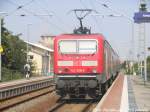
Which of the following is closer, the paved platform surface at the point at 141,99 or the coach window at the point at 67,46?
the paved platform surface at the point at 141,99

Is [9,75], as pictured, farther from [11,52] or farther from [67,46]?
[67,46]

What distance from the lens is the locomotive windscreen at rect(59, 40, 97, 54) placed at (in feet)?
71.7

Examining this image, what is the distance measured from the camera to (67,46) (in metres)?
22.0

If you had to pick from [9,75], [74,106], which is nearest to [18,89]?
[74,106]

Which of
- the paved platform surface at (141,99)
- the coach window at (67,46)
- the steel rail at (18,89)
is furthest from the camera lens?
the steel rail at (18,89)

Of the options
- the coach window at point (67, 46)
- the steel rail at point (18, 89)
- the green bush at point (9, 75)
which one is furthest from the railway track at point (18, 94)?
the green bush at point (9, 75)

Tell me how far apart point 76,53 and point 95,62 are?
960 millimetres

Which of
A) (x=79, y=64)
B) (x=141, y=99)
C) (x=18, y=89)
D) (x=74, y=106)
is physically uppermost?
(x=79, y=64)

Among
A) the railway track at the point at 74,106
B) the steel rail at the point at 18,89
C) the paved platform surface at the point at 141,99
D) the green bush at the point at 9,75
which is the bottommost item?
the railway track at the point at 74,106

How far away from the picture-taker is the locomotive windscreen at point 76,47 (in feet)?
71.7

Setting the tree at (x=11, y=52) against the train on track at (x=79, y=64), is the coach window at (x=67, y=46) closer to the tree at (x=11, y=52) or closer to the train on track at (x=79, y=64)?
the train on track at (x=79, y=64)

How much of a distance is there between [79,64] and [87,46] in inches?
34.5

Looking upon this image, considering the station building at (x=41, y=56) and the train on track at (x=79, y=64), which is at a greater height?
the station building at (x=41, y=56)

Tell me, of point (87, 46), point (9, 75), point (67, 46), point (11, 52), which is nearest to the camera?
point (87, 46)
